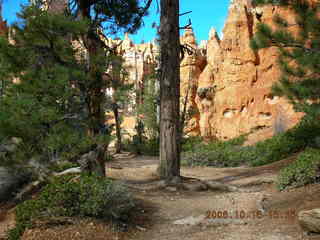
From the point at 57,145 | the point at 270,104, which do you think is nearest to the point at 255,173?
the point at 57,145

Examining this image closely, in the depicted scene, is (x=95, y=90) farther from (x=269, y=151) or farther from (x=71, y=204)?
(x=269, y=151)

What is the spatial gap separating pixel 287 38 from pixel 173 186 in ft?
12.4

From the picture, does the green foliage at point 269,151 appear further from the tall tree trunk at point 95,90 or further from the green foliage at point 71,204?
the green foliage at point 71,204

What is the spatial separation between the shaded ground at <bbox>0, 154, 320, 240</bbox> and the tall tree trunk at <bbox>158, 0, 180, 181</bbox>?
73 centimetres

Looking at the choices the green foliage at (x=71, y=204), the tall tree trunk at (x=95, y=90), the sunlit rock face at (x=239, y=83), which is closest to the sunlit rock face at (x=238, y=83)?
the sunlit rock face at (x=239, y=83)

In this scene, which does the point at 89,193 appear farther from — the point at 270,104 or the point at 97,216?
the point at 270,104

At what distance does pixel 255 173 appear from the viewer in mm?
8539

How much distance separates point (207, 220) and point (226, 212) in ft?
1.51

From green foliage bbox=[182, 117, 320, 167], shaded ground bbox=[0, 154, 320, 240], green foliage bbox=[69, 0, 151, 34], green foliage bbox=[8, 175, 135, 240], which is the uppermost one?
green foliage bbox=[69, 0, 151, 34]

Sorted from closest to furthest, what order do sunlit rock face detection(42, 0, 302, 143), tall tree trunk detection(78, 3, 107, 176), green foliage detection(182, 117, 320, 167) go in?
tall tree trunk detection(78, 3, 107, 176) < green foliage detection(182, 117, 320, 167) < sunlit rock face detection(42, 0, 302, 143)

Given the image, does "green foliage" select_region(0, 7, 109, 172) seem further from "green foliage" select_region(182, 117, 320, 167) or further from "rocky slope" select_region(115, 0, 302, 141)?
"rocky slope" select_region(115, 0, 302, 141)

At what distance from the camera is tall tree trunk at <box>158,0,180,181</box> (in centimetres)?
671

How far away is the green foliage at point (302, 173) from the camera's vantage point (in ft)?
17.7

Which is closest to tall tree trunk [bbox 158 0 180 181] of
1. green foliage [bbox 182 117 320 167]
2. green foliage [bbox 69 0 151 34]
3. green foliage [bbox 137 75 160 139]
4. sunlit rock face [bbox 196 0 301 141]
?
green foliage [bbox 69 0 151 34]
